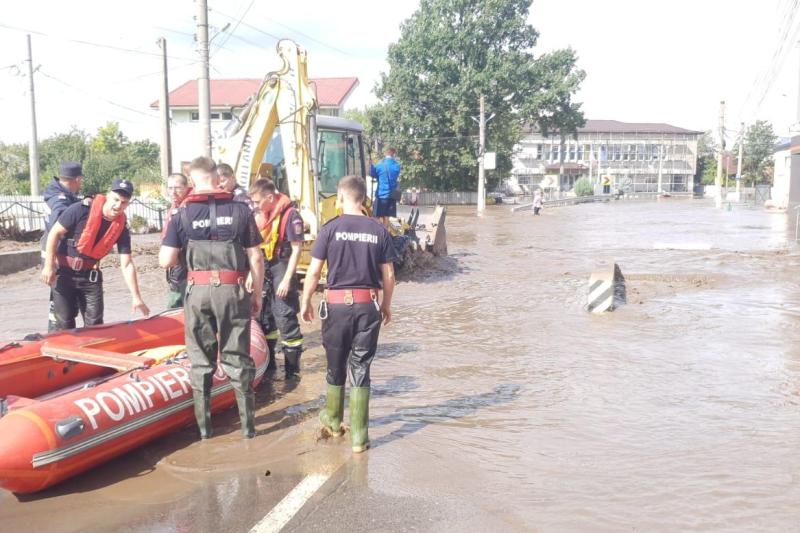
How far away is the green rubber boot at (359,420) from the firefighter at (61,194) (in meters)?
3.06

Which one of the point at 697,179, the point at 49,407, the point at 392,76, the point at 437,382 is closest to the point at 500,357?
the point at 437,382

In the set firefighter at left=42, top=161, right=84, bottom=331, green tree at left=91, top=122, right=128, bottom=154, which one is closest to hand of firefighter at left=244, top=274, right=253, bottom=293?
firefighter at left=42, top=161, right=84, bottom=331

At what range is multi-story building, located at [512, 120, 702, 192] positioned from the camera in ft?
322

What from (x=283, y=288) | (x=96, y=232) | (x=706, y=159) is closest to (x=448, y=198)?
(x=283, y=288)

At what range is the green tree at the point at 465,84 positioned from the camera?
173ft

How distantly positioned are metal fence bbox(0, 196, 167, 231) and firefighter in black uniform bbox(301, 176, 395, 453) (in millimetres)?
16442

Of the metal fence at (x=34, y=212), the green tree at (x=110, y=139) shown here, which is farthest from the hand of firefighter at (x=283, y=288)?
the green tree at (x=110, y=139)

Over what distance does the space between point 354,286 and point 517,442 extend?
1679 mm

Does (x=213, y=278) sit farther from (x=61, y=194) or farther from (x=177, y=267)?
(x=177, y=267)

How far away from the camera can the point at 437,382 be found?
674 centimetres

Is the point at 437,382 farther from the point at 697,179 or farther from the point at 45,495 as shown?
the point at 697,179

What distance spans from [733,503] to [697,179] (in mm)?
110968

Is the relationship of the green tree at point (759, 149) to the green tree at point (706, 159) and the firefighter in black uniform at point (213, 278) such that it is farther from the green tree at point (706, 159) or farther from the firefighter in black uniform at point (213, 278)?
the firefighter in black uniform at point (213, 278)

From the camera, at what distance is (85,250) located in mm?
6141
